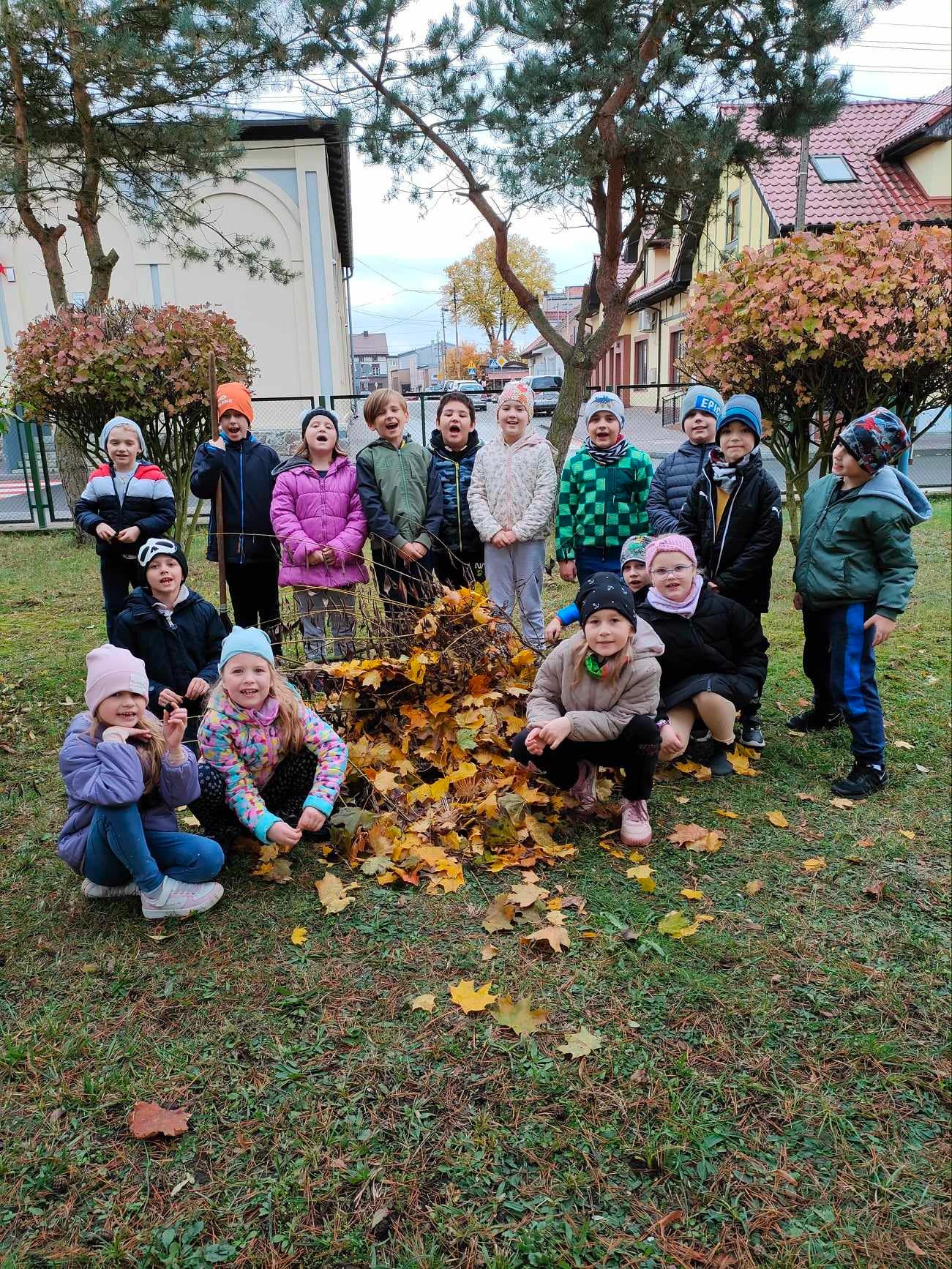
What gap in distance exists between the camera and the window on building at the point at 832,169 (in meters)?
25.7

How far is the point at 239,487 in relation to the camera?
5.05 metres

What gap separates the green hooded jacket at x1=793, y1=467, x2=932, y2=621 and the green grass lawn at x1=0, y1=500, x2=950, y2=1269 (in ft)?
3.58

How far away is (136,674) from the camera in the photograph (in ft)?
9.75

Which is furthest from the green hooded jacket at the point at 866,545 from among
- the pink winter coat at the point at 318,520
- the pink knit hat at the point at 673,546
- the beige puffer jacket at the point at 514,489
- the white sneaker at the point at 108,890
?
the white sneaker at the point at 108,890

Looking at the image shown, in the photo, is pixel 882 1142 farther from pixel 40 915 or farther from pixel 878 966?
pixel 40 915

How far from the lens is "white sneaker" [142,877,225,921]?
315 cm

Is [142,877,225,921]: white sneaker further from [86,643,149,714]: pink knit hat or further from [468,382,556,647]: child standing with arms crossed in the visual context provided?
[468,382,556,647]: child standing with arms crossed

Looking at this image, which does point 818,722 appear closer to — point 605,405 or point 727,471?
point 727,471

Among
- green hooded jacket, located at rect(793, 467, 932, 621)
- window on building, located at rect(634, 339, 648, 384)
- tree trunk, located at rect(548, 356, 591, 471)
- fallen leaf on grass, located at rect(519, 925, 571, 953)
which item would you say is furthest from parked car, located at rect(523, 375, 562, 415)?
fallen leaf on grass, located at rect(519, 925, 571, 953)

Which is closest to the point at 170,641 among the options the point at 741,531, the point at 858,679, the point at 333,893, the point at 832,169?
the point at 333,893

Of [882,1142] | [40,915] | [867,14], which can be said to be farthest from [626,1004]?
[867,14]

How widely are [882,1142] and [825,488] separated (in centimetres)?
301

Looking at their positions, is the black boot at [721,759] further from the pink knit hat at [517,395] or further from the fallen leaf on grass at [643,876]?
the pink knit hat at [517,395]

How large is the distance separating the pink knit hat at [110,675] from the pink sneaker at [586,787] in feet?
6.13
